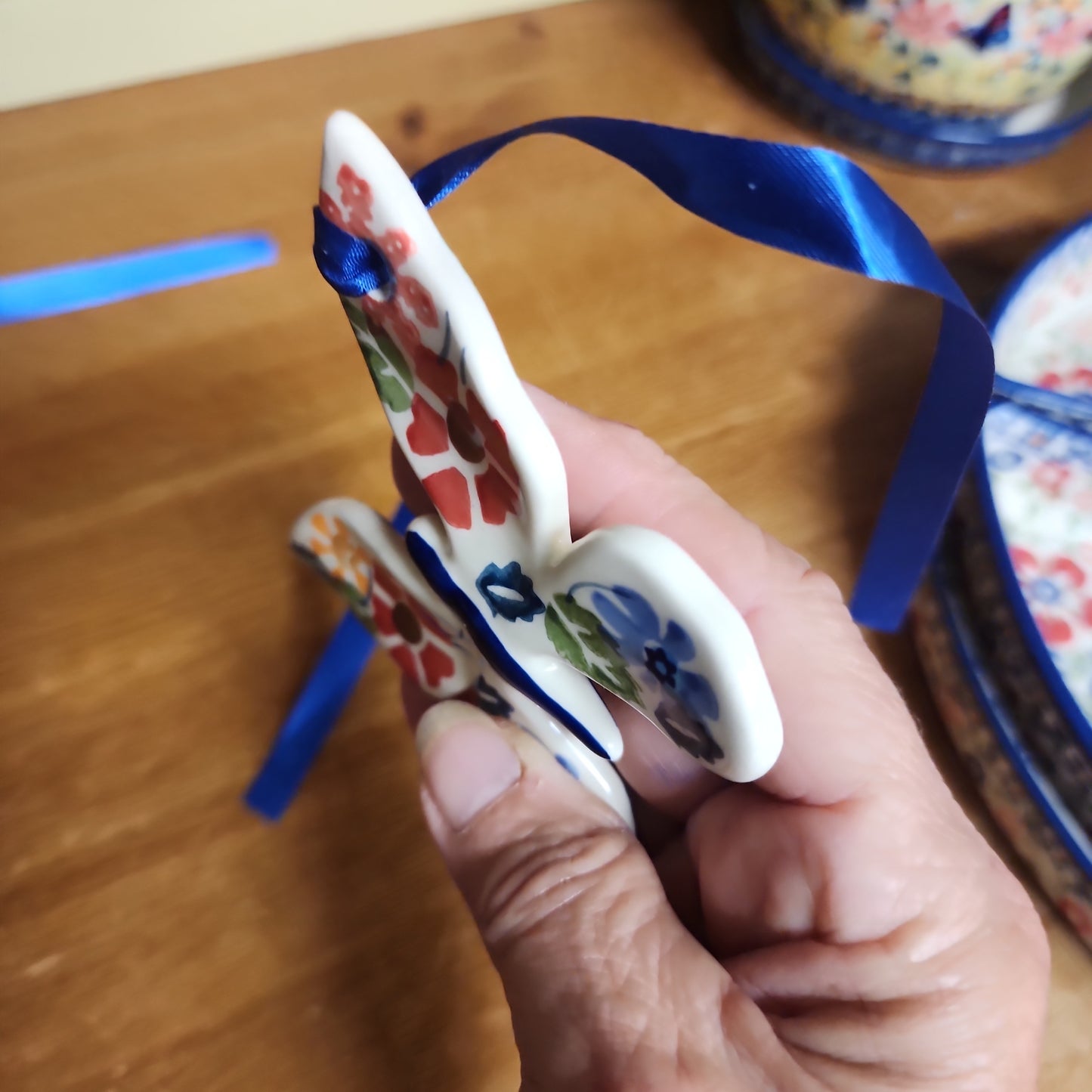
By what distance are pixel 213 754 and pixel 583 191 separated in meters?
0.31

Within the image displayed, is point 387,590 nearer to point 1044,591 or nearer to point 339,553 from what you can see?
point 339,553

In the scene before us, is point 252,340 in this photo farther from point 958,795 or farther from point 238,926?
point 958,795

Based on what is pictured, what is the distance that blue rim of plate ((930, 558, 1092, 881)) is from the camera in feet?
1.09

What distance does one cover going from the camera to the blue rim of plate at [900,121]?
1.66 feet

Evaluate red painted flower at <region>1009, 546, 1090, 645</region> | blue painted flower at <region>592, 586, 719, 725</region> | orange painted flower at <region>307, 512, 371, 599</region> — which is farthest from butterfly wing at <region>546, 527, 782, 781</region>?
red painted flower at <region>1009, 546, 1090, 645</region>

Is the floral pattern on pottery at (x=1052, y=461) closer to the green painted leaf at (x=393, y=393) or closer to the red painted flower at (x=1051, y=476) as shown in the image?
the red painted flower at (x=1051, y=476)

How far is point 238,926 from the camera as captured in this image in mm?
328

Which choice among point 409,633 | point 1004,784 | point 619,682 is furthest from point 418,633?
point 1004,784

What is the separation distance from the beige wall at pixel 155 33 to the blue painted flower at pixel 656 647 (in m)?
0.40

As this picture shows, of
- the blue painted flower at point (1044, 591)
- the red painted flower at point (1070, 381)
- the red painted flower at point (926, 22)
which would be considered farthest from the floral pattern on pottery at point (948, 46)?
the blue painted flower at point (1044, 591)

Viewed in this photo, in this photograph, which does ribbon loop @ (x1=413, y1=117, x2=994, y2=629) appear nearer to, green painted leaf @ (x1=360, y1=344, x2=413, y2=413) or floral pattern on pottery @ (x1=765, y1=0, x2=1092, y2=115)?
green painted leaf @ (x1=360, y1=344, x2=413, y2=413)

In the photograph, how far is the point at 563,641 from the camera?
0.22m

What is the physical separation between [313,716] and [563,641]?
17 centimetres

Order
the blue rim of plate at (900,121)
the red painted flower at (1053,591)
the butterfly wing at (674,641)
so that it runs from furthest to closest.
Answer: the blue rim of plate at (900,121) → the red painted flower at (1053,591) → the butterfly wing at (674,641)
